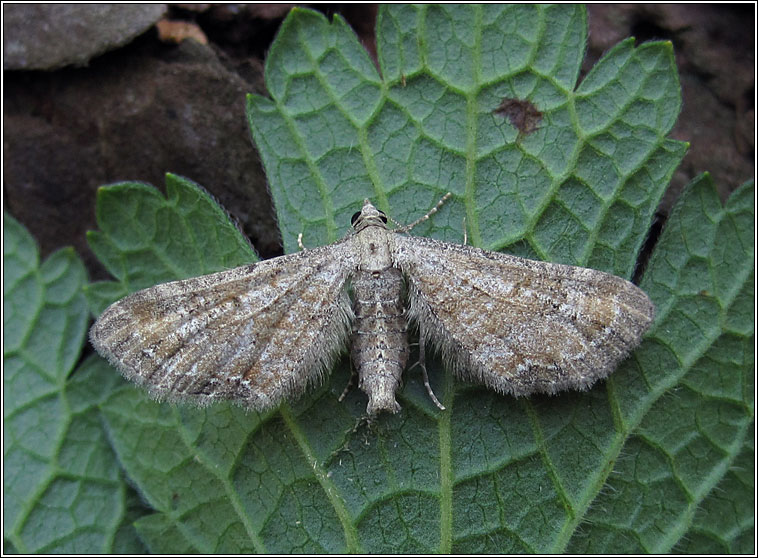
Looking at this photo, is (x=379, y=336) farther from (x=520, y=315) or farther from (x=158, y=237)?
(x=158, y=237)

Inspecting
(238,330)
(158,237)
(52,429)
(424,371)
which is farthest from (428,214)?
(52,429)

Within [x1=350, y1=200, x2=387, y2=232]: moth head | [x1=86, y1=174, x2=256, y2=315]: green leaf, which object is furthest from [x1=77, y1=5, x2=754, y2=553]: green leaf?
[x1=350, y1=200, x2=387, y2=232]: moth head

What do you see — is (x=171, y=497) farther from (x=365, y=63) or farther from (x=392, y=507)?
(x=365, y=63)

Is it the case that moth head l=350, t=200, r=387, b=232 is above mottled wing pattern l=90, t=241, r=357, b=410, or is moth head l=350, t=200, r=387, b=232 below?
above

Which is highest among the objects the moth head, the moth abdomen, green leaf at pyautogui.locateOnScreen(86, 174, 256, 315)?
the moth head

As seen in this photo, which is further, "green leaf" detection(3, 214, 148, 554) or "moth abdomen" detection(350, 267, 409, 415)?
"green leaf" detection(3, 214, 148, 554)

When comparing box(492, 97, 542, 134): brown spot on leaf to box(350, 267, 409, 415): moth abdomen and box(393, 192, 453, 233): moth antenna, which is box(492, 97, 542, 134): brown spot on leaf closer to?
box(393, 192, 453, 233): moth antenna

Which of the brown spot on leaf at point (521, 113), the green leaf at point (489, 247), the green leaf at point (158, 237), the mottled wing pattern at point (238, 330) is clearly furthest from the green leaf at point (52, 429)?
the brown spot on leaf at point (521, 113)
